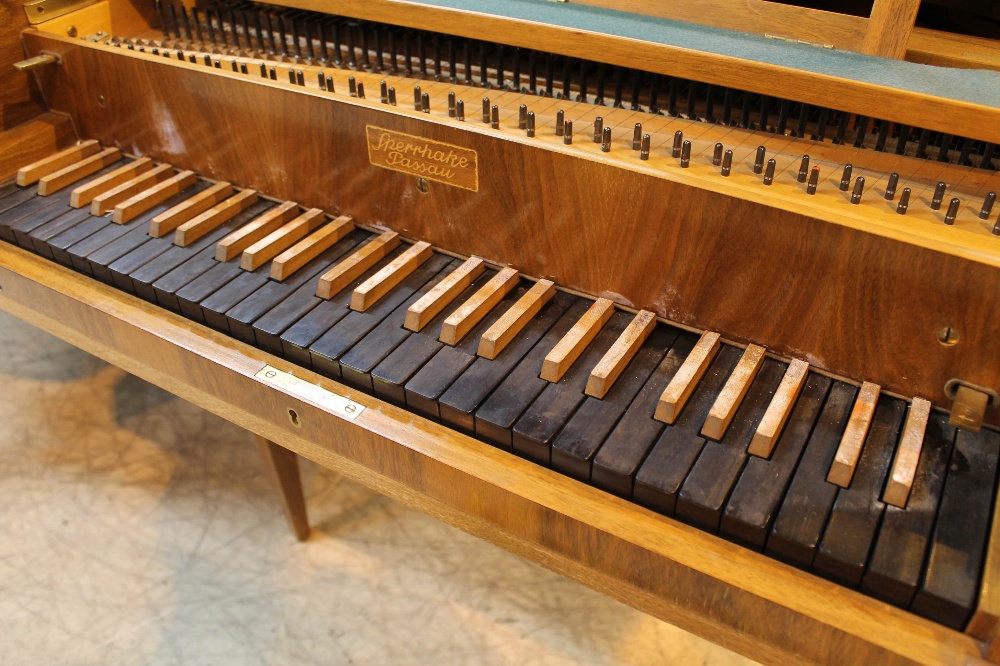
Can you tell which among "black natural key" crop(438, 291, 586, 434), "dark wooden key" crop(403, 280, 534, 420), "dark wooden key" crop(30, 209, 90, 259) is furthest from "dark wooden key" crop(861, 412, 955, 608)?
"dark wooden key" crop(30, 209, 90, 259)

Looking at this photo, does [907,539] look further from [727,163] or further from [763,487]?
[727,163]

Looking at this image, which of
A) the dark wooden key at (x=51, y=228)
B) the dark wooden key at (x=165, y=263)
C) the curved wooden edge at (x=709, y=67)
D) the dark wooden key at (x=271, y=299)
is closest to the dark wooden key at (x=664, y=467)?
the curved wooden edge at (x=709, y=67)

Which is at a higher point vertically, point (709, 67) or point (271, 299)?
point (709, 67)

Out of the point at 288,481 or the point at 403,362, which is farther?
the point at 288,481

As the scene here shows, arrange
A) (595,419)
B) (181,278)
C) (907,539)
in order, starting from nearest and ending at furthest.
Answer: (907,539)
(595,419)
(181,278)

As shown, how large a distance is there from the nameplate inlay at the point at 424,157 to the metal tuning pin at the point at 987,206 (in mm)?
972

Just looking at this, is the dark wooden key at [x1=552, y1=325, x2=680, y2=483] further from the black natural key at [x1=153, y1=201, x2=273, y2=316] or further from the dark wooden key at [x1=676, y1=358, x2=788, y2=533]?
the black natural key at [x1=153, y1=201, x2=273, y2=316]

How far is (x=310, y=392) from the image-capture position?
5.75 ft

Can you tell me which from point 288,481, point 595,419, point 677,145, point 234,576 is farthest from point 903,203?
point 234,576

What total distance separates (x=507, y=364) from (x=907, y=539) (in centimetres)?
77

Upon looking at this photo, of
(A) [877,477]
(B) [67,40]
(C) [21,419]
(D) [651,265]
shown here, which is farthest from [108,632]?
(A) [877,477]

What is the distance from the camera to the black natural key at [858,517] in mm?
1307

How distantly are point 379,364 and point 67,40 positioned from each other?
4.86 feet

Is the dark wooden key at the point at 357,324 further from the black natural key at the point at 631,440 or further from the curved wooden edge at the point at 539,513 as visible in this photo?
the black natural key at the point at 631,440
